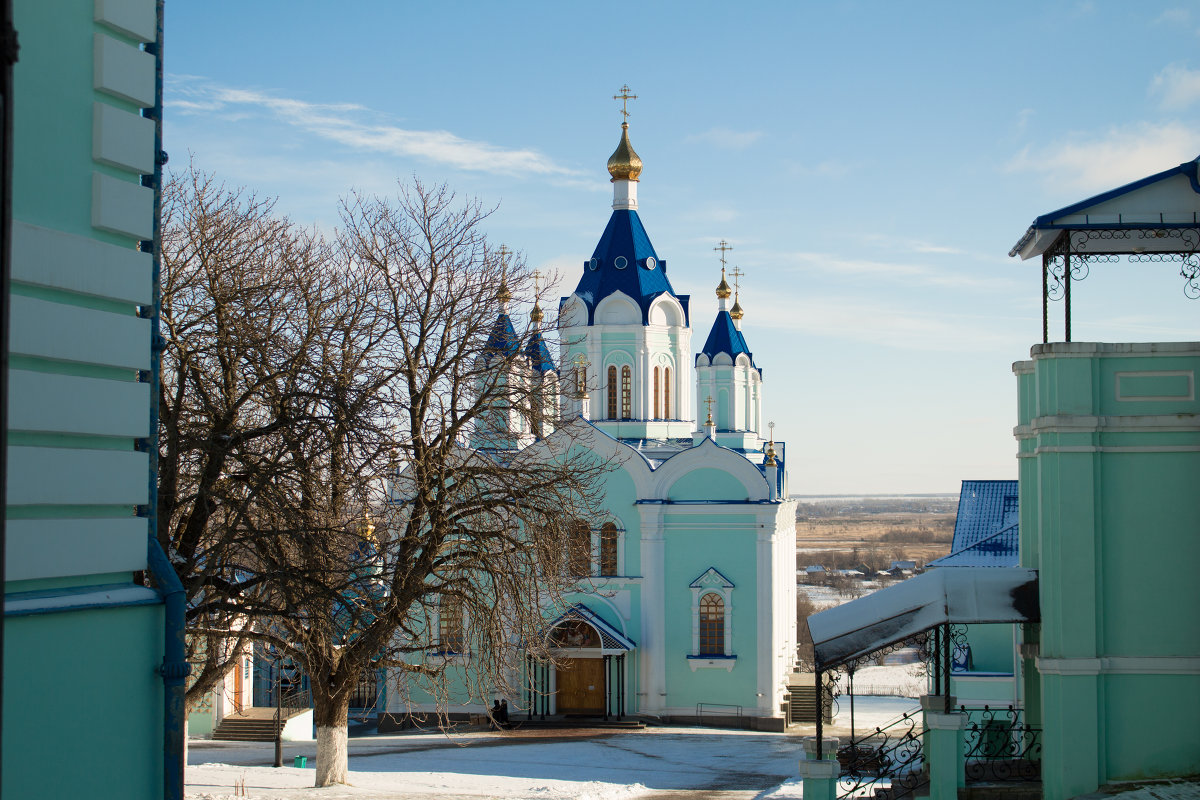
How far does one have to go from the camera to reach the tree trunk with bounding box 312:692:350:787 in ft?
48.3

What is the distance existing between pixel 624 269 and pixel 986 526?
34.9 feet

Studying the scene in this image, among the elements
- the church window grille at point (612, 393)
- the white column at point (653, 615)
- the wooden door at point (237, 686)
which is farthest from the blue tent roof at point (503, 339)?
the church window grille at point (612, 393)

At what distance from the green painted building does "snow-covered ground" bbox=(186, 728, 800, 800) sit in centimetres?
696

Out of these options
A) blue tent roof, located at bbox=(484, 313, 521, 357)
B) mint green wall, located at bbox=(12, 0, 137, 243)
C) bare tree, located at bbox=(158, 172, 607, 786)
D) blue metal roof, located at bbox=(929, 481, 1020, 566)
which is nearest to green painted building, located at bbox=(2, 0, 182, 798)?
mint green wall, located at bbox=(12, 0, 137, 243)

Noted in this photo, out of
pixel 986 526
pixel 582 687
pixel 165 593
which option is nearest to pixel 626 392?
pixel 582 687

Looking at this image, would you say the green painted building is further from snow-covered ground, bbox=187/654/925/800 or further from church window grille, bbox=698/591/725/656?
church window grille, bbox=698/591/725/656

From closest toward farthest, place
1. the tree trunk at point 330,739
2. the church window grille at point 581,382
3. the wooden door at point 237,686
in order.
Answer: the tree trunk at point 330,739, the church window grille at point 581,382, the wooden door at point 237,686

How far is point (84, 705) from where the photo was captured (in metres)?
5.83

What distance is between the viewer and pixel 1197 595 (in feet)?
31.2

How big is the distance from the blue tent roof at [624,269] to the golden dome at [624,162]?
2.84 feet

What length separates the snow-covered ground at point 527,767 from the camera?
597 inches

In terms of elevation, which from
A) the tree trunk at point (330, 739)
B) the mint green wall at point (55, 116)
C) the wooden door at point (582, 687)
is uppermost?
the mint green wall at point (55, 116)

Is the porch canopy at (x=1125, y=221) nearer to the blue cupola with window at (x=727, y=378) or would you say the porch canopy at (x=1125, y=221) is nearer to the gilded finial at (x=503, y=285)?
the gilded finial at (x=503, y=285)

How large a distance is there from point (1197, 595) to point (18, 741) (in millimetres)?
8221
